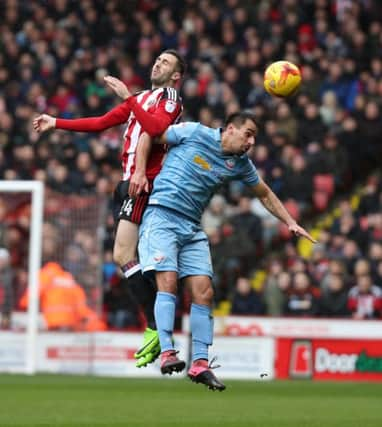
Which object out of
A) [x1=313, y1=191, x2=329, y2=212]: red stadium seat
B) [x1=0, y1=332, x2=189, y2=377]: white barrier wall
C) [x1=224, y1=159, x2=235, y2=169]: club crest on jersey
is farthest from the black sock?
[x1=313, y1=191, x2=329, y2=212]: red stadium seat

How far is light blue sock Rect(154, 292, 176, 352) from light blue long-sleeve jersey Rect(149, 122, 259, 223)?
716 millimetres

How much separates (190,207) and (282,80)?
1271 mm

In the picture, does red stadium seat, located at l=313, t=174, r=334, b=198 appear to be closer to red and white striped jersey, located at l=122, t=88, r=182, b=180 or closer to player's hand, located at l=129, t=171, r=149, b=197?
red and white striped jersey, located at l=122, t=88, r=182, b=180

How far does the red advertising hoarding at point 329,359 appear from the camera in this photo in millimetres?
18828

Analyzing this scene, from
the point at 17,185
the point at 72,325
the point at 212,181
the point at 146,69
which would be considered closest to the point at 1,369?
the point at 72,325

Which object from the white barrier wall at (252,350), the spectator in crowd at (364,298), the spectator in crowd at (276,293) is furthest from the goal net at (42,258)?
the spectator in crowd at (364,298)

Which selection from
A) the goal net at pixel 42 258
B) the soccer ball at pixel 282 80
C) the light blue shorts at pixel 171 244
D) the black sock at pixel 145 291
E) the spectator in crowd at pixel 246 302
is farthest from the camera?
the spectator in crowd at pixel 246 302

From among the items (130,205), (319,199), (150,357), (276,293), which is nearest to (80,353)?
(276,293)

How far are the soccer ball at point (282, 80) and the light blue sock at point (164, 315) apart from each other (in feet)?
6.16

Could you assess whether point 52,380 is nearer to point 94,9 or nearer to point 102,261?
point 102,261

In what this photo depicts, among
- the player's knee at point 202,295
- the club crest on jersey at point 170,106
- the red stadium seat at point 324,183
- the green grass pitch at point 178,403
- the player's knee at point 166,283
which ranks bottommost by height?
the green grass pitch at point 178,403

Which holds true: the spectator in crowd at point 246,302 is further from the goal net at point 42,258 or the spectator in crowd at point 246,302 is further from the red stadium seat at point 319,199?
the red stadium seat at point 319,199

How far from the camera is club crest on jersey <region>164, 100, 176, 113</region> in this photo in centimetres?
1098

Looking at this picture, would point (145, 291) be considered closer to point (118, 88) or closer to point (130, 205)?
point (130, 205)
